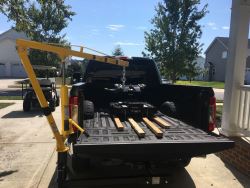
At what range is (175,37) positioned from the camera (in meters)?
16.9

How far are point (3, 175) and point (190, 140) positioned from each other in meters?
3.09

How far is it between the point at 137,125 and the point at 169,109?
55.8 inches

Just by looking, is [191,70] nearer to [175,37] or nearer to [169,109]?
[175,37]

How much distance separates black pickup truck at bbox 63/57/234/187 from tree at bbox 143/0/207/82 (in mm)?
9591

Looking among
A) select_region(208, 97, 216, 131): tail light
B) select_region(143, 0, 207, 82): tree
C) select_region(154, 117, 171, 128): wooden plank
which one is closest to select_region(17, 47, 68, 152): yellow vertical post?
select_region(154, 117, 171, 128): wooden plank

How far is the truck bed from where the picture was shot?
3.71m

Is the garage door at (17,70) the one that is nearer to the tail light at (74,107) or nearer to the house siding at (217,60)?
the house siding at (217,60)

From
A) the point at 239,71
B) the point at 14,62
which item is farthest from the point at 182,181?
the point at 14,62

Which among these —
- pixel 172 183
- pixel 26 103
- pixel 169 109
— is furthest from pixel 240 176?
pixel 26 103

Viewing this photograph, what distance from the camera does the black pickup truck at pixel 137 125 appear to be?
12.5ft

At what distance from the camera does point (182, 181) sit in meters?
Answer: 5.15

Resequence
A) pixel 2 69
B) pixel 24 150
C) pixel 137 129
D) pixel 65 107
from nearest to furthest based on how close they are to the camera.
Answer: pixel 65 107 → pixel 137 129 → pixel 24 150 → pixel 2 69

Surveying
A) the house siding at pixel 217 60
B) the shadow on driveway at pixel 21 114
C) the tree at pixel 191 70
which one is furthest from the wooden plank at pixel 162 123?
the house siding at pixel 217 60

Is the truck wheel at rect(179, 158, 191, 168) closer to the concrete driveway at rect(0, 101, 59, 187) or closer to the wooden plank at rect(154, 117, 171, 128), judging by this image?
the wooden plank at rect(154, 117, 171, 128)
